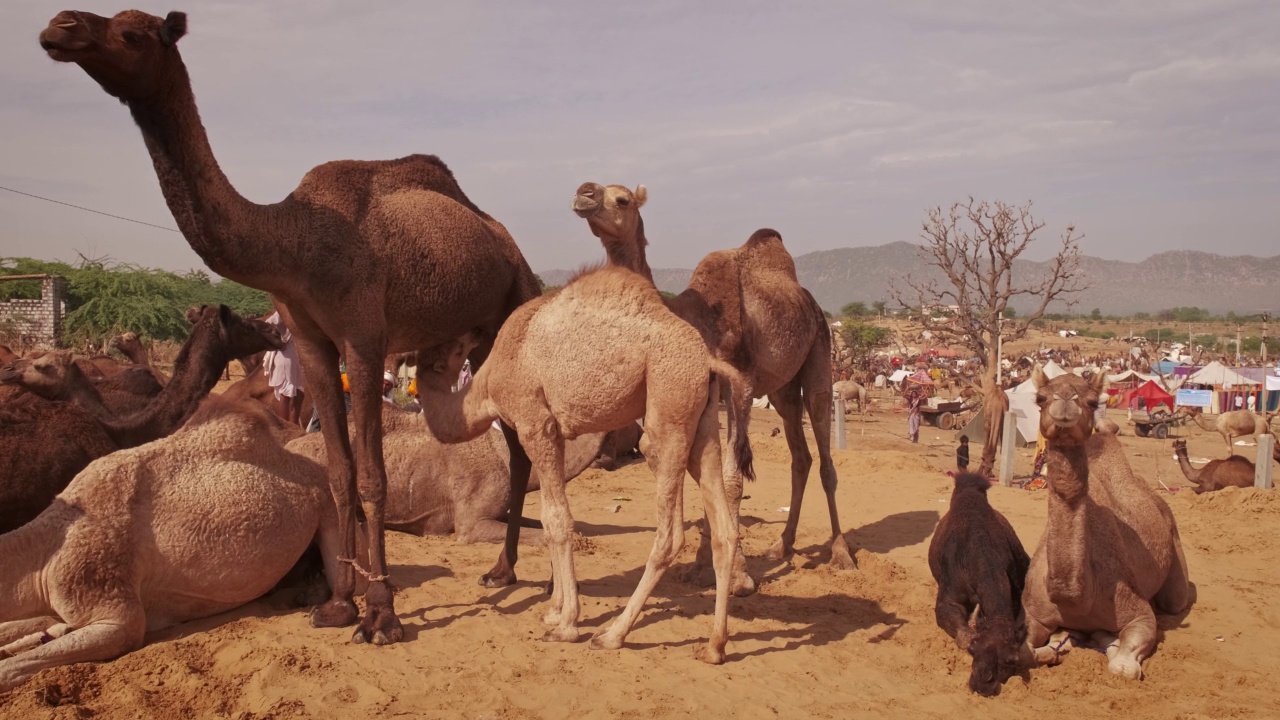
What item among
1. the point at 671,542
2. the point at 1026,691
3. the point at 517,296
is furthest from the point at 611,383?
the point at 1026,691

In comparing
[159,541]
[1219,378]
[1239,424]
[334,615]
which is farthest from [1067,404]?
[1219,378]

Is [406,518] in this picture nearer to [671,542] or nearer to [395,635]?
[395,635]

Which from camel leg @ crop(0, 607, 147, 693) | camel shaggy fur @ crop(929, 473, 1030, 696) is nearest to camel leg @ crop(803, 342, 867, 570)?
camel shaggy fur @ crop(929, 473, 1030, 696)

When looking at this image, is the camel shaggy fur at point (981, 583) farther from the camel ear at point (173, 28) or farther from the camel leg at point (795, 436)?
the camel ear at point (173, 28)

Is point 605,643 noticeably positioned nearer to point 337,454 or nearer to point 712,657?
point 712,657

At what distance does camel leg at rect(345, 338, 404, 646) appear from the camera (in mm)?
5719

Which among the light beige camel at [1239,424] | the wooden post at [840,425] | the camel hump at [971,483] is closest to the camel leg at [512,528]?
the camel hump at [971,483]

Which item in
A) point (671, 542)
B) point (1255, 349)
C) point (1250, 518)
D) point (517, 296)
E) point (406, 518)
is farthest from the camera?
point (1255, 349)

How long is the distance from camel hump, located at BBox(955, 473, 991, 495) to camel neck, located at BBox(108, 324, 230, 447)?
575 centimetres

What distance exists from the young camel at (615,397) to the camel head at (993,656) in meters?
1.51

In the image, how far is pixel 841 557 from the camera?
28.3 ft

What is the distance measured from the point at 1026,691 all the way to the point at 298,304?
500cm

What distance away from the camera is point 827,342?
9.20 m

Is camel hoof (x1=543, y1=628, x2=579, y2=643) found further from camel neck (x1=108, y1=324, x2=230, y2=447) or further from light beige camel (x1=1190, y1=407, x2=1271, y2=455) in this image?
light beige camel (x1=1190, y1=407, x2=1271, y2=455)
